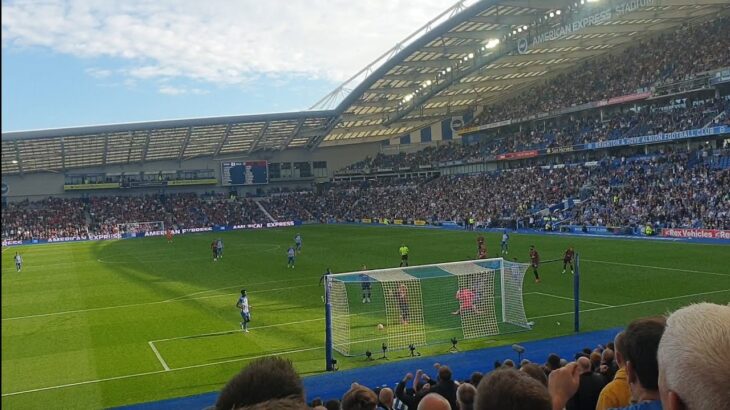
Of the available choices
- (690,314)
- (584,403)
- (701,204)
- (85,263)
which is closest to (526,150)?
(701,204)

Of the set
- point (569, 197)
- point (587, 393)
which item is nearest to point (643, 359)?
point (587, 393)

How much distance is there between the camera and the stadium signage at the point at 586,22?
150 feet

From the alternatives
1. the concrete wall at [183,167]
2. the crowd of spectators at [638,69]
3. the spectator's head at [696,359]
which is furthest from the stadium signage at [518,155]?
the spectator's head at [696,359]

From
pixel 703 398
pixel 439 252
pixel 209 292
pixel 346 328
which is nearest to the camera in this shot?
pixel 703 398

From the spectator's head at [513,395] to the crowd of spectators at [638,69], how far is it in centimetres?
5761

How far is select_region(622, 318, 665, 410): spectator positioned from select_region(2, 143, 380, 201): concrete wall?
83.5 m

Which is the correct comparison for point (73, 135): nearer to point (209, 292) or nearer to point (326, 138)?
point (326, 138)

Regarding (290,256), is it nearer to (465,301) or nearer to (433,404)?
(465,301)

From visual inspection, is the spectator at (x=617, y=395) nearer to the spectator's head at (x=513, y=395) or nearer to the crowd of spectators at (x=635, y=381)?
the crowd of spectators at (x=635, y=381)

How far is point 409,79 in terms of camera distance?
7000 cm

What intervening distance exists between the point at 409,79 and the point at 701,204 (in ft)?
119

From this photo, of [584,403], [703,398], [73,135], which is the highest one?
[73,135]

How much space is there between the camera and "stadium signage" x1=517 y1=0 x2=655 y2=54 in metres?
45.8

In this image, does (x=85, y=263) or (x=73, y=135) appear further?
(x=73, y=135)
